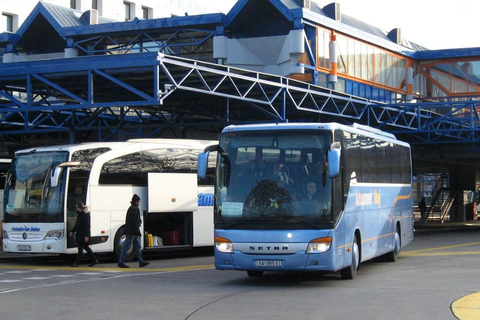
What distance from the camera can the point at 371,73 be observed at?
45.3 m

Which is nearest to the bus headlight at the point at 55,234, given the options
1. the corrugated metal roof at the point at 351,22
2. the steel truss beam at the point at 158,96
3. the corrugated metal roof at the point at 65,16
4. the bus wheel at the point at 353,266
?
the steel truss beam at the point at 158,96

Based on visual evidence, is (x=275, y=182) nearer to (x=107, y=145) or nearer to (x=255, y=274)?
(x=255, y=274)

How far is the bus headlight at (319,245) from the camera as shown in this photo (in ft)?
49.8

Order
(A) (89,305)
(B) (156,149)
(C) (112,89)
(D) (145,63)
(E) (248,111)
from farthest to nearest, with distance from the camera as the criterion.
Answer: (E) (248,111) < (C) (112,89) < (D) (145,63) < (B) (156,149) < (A) (89,305)

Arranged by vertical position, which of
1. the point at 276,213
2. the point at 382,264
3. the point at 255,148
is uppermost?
the point at 255,148

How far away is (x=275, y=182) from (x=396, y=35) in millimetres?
37043

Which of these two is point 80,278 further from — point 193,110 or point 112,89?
point 193,110

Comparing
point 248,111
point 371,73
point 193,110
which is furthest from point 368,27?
point 193,110

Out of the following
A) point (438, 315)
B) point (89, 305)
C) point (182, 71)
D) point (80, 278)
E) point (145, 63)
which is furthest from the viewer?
point (182, 71)

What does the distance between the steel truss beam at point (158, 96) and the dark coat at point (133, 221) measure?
6.14m

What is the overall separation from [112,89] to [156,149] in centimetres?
949

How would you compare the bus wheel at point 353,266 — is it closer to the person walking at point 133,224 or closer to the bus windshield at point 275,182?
the bus windshield at point 275,182

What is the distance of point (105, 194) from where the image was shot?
22.7 meters

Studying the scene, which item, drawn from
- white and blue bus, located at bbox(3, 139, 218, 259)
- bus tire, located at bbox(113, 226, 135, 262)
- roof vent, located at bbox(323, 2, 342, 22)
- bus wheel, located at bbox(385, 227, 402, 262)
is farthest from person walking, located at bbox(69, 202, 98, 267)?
roof vent, located at bbox(323, 2, 342, 22)
